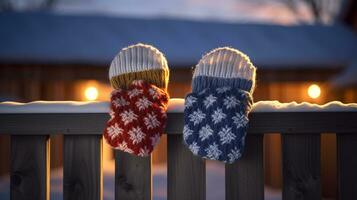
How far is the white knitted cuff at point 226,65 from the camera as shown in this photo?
4.03 ft

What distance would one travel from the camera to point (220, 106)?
3.81 feet

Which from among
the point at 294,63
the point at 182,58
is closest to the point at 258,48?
the point at 294,63

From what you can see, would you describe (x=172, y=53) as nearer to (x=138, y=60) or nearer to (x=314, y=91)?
(x=314, y=91)

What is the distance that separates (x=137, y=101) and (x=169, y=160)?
0.82 ft

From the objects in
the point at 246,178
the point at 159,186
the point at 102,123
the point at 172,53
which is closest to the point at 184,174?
the point at 246,178

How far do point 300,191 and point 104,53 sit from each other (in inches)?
210

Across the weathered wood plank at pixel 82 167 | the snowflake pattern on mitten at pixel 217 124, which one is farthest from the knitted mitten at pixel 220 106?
the weathered wood plank at pixel 82 167

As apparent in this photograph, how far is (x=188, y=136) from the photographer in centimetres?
116

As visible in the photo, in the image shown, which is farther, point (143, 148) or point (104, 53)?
point (104, 53)

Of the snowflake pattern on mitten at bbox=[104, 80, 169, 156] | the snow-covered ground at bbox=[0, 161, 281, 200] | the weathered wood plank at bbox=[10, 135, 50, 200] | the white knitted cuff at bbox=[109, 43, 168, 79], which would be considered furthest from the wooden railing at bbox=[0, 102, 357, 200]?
the snow-covered ground at bbox=[0, 161, 281, 200]

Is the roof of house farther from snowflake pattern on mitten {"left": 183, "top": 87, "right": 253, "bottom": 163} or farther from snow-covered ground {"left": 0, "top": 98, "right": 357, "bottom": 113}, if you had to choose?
snowflake pattern on mitten {"left": 183, "top": 87, "right": 253, "bottom": 163}

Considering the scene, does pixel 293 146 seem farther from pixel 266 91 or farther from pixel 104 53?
pixel 266 91

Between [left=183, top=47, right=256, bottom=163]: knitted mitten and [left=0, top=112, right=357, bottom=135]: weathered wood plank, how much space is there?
0.39 ft

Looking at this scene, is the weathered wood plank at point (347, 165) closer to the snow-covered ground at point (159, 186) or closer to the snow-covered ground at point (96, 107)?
the snow-covered ground at point (96, 107)
